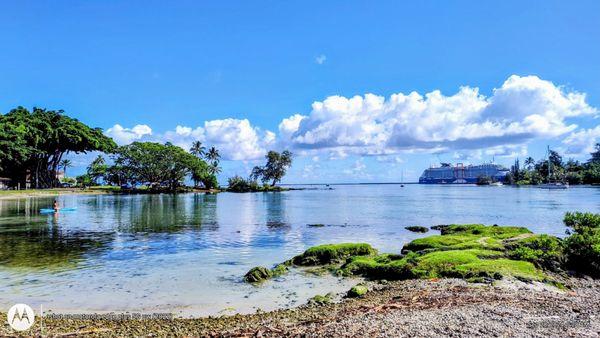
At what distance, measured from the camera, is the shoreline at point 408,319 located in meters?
9.79

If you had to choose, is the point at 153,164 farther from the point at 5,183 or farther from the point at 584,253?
the point at 584,253

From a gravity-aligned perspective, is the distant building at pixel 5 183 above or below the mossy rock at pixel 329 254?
above

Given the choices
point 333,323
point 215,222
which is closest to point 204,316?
point 333,323

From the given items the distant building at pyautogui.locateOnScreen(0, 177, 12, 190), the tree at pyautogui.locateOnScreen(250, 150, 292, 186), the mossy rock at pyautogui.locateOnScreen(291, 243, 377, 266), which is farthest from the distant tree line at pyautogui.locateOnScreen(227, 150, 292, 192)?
the mossy rock at pyautogui.locateOnScreen(291, 243, 377, 266)

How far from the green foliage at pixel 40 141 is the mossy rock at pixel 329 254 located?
91.9m

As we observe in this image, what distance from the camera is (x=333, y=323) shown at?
1055cm

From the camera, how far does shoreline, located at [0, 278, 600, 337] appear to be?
979 centimetres

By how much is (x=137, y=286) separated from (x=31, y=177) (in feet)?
421

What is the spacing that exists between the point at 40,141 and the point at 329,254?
360 ft

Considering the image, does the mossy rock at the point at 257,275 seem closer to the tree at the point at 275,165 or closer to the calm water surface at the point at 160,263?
the calm water surface at the point at 160,263

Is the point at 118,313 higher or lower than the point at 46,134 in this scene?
lower

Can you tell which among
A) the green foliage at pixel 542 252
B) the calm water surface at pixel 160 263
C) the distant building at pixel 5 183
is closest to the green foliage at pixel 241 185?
the distant building at pixel 5 183

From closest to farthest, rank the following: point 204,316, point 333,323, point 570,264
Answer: point 333,323
point 204,316
point 570,264

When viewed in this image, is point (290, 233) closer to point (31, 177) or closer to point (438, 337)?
point (438, 337)
